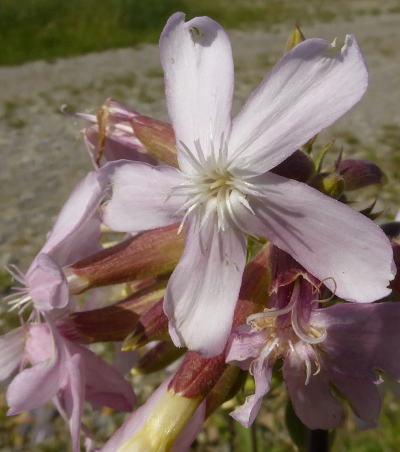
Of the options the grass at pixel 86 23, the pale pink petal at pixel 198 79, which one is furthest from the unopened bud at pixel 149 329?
the grass at pixel 86 23

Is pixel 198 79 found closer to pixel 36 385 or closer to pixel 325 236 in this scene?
pixel 325 236

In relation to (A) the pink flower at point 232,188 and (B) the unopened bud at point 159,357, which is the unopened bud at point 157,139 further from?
(B) the unopened bud at point 159,357

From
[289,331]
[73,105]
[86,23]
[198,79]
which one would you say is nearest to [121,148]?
[198,79]

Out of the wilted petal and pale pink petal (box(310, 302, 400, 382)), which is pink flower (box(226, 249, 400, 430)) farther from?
the wilted petal

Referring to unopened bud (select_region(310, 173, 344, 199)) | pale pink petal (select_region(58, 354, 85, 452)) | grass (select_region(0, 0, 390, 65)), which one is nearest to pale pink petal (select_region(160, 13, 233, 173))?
unopened bud (select_region(310, 173, 344, 199))

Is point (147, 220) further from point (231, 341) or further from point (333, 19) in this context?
point (333, 19)

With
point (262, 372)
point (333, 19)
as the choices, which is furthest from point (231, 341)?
point (333, 19)
